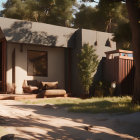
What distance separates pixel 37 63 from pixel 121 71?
16.1 feet

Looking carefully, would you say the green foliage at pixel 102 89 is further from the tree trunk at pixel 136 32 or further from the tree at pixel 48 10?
the tree at pixel 48 10

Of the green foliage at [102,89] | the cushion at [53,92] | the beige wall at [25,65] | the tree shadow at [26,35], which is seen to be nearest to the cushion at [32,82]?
the beige wall at [25,65]

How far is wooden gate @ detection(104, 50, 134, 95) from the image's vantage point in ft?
42.1

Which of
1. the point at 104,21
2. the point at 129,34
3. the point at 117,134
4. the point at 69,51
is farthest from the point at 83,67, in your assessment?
the point at 104,21

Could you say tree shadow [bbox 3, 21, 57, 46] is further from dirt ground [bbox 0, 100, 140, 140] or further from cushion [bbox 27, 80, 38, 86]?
dirt ground [bbox 0, 100, 140, 140]

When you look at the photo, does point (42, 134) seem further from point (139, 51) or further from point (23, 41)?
point (23, 41)

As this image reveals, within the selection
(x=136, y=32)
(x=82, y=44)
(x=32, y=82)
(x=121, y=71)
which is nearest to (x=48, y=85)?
(x=32, y=82)

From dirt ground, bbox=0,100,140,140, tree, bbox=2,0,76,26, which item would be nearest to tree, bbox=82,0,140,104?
dirt ground, bbox=0,100,140,140

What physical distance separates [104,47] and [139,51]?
18.5ft

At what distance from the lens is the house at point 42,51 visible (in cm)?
1300

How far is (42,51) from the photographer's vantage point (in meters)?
14.3

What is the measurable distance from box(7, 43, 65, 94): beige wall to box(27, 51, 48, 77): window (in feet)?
0.71

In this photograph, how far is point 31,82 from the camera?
13539mm

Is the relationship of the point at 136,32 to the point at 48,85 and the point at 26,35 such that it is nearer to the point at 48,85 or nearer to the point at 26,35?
the point at 48,85
